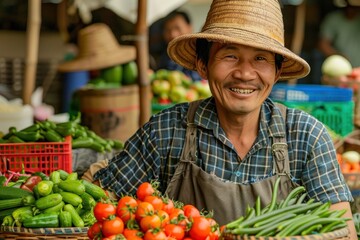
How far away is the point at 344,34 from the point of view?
11.0 m

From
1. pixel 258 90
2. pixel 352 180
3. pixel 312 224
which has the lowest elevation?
pixel 352 180

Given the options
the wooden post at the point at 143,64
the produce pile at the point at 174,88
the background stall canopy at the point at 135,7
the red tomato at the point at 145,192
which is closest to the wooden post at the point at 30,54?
the background stall canopy at the point at 135,7

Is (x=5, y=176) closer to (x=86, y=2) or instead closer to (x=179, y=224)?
(x=179, y=224)

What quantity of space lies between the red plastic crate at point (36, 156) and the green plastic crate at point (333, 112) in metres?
3.03

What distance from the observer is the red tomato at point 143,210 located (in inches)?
106

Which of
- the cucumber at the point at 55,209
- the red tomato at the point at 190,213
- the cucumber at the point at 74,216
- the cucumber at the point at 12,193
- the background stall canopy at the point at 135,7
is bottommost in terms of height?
the cucumber at the point at 74,216

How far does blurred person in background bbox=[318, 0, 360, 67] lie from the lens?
10.9 metres

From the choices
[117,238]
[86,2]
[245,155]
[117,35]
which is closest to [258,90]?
[245,155]

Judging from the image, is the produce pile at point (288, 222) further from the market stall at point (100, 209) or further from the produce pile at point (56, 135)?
the produce pile at point (56, 135)

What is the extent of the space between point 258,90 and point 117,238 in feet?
3.93

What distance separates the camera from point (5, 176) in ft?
13.9

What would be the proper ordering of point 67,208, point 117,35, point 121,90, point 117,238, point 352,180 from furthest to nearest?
point 117,35, point 121,90, point 352,180, point 67,208, point 117,238

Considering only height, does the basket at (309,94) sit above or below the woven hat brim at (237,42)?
below

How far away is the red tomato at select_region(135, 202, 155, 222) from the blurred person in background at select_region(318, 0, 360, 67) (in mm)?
8683
